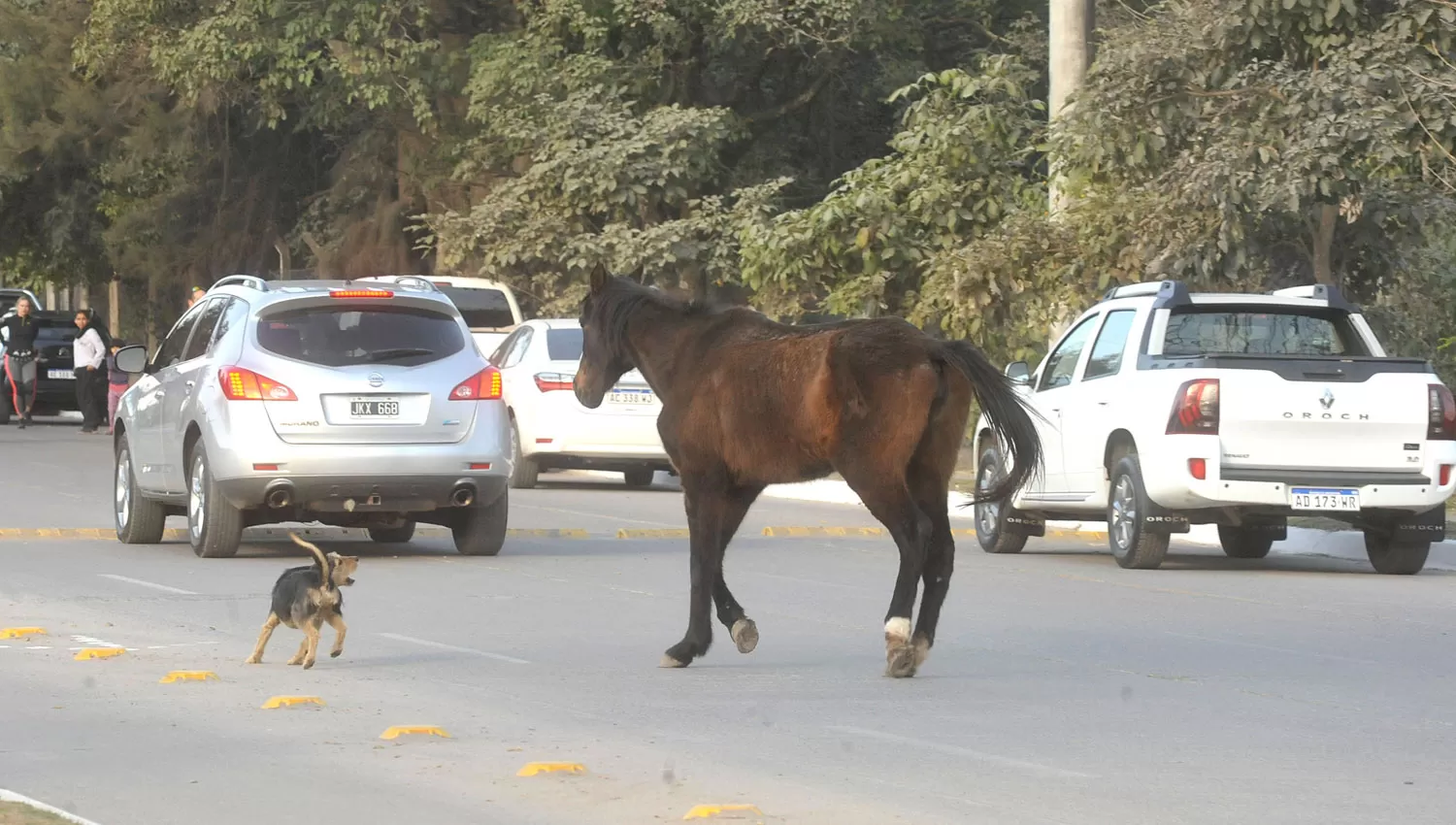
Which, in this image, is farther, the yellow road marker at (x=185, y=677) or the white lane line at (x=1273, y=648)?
the white lane line at (x=1273, y=648)

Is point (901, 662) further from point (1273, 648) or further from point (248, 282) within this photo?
point (248, 282)

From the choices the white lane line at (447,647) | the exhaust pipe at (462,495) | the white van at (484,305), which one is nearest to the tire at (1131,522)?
the exhaust pipe at (462,495)

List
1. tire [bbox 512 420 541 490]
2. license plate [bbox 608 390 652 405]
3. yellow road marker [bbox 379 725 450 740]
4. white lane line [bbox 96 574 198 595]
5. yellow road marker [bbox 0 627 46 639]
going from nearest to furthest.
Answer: yellow road marker [bbox 379 725 450 740], yellow road marker [bbox 0 627 46 639], white lane line [bbox 96 574 198 595], license plate [bbox 608 390 652 405], tire [bbox 512 420 541 490]

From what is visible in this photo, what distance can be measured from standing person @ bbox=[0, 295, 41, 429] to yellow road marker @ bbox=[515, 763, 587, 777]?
96.5 ft

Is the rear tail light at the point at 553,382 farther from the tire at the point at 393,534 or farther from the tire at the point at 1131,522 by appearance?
the tire at the point at 1131,522

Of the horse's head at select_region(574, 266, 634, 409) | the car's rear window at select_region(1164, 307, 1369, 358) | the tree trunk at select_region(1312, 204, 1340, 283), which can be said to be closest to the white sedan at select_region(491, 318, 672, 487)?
the tree trunk at select_region(1312, 204, 1340, 283)

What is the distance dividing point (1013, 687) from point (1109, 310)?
6852 millimetres

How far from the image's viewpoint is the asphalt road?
7.57m

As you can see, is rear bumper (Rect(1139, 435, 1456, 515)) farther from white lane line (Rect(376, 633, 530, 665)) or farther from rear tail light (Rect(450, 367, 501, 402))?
white lane line (Rect(376, 633, 530, 665))

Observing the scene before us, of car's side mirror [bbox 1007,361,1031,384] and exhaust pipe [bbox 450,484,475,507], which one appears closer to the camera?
exhaust pipe [bbox 450,484,475,507]

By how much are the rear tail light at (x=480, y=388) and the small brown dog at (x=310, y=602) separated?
5.12 metres

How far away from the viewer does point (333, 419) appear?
603 inches

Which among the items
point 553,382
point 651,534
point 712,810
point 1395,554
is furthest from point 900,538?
point 553,382

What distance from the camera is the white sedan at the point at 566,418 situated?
23375 mm
